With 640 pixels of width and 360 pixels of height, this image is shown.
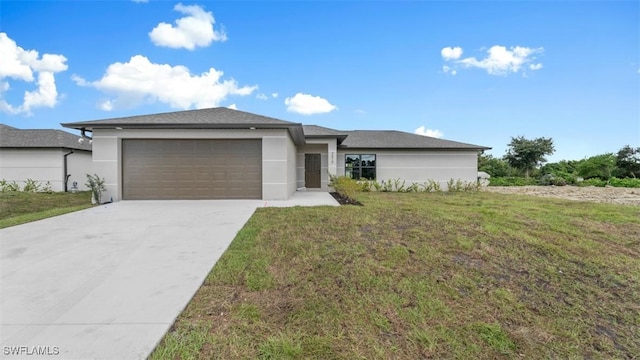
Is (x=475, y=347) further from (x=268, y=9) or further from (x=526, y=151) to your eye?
(x=526, y=151)

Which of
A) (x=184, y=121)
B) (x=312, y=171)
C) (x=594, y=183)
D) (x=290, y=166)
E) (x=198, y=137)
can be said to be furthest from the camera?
(x=594, y=183)

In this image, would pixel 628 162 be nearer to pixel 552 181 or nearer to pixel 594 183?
pixel 594 183

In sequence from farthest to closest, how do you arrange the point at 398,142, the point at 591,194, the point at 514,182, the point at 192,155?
the point at 514,182
the point at 398,142
the point at 591,194
the point at 192,155

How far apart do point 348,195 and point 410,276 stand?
327 inches

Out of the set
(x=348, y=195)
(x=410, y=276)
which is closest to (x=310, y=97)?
(x=348, y=195)

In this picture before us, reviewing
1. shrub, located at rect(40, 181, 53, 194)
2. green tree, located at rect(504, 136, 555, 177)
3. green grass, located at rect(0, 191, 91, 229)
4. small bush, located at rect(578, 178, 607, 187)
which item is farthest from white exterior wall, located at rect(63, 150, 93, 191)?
A: green tree, located at rect(504, 136, 555, 177)

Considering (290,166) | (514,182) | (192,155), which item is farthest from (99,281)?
(514,182)

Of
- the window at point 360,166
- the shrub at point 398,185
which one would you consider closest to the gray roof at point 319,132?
the window at point 360,166

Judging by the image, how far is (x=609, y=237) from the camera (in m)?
5.44

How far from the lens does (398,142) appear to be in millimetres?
16969

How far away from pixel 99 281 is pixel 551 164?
146 feet

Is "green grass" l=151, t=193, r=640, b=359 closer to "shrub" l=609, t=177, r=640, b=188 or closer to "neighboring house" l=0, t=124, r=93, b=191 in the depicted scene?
"neighboring house" l=0, t=124, r=93, b=191

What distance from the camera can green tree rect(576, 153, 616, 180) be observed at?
28.1 meters

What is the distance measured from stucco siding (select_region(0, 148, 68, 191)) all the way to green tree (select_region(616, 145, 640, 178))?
4589 cm
